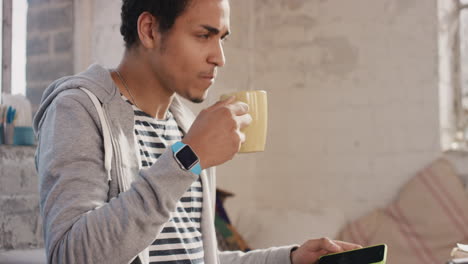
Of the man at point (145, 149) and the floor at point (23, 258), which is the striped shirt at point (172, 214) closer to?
the man at point (145, 149)

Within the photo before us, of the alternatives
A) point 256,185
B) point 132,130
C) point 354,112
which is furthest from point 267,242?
point 132,130

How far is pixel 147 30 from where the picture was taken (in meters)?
1.23

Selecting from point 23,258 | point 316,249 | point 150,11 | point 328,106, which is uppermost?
point 150,11

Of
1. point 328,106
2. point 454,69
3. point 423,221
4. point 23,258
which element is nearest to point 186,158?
point 23,258

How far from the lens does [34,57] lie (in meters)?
2.53

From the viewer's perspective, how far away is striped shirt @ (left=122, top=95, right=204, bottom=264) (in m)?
1.15

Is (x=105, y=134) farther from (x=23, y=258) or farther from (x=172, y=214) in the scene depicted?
(x=23, y=258)

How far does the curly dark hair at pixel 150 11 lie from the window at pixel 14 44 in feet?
4.19

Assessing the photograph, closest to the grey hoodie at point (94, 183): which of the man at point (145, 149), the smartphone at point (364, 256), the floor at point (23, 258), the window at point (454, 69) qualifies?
the man at point (145, 149)

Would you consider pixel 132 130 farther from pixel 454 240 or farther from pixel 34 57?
pixel 454 240

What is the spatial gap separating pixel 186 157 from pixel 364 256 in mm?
337

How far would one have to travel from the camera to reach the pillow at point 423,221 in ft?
8.32

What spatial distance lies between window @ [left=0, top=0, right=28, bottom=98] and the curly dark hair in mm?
1276

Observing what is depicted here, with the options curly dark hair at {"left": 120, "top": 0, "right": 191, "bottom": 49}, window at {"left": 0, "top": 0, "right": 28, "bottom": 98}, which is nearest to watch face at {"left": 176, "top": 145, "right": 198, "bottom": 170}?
curly dark hair at {"left": 120, "top": 0, "right": 191, "bottom": 49}
